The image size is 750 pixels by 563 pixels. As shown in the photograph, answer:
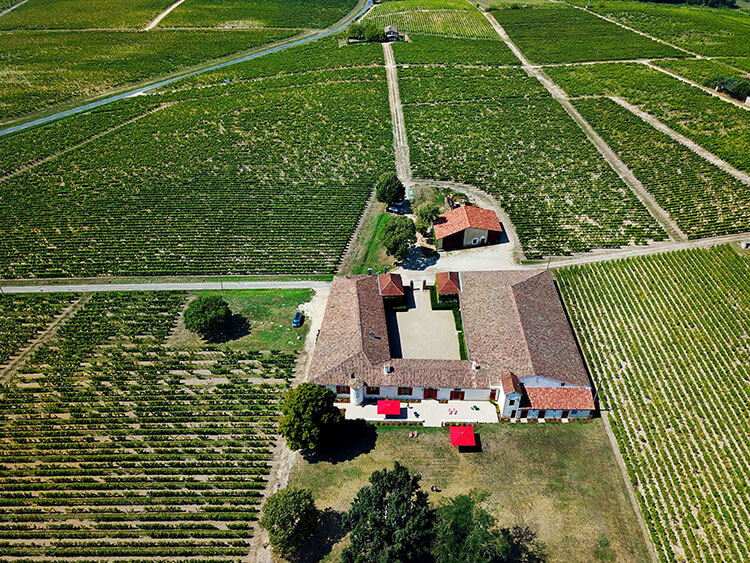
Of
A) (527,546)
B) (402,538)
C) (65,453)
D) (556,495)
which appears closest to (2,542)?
(65,453)

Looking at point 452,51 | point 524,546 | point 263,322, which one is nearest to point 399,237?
point 263,322

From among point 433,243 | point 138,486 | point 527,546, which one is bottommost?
point 527,546

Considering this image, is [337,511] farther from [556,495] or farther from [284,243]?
[284,243]

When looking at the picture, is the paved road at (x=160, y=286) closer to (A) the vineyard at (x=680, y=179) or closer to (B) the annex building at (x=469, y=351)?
(B) the annex building at (x=469, y=351)

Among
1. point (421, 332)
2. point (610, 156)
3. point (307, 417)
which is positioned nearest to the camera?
point (307, 417)

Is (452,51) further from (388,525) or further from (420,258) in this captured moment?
(388,525)

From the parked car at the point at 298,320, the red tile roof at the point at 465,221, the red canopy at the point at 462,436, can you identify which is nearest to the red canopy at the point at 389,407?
the red canopy at the point at 462,436
